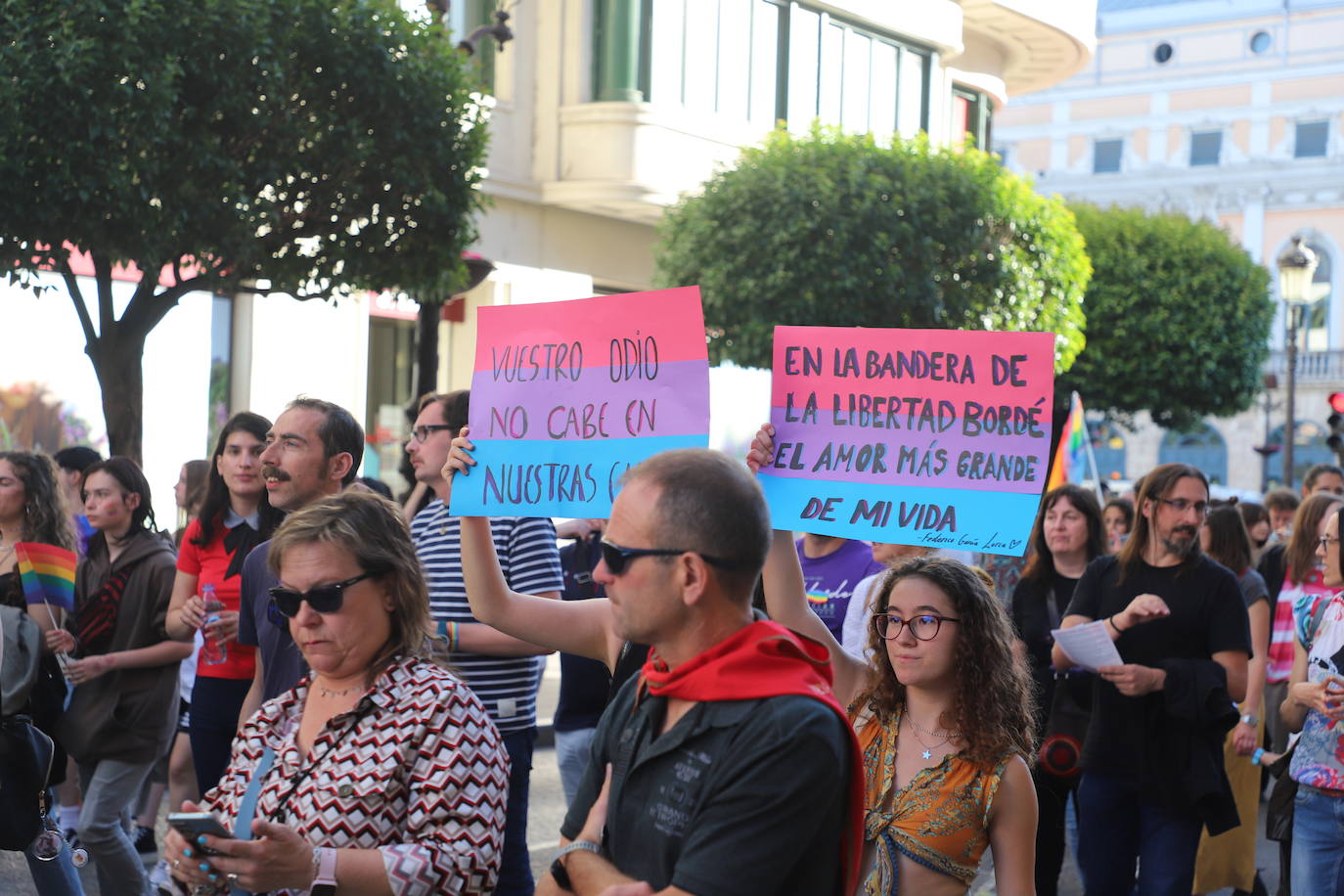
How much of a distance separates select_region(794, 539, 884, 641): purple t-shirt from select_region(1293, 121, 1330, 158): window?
2157 inches

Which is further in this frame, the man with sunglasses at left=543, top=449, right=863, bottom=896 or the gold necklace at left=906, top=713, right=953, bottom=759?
the gold necklace at left=906, top=713, right=953, bottom=759

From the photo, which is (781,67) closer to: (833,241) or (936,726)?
(833,241)

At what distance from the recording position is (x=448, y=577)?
4891 mm

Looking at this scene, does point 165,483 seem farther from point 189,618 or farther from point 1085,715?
point 1085,715

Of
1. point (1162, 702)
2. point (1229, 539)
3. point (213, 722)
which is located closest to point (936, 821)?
point (1162, 702)

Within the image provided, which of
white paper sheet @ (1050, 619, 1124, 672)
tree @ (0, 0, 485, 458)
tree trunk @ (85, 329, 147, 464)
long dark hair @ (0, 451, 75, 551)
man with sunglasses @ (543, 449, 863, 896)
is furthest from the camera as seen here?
tree trunk @ (85, 329, 147, 464)

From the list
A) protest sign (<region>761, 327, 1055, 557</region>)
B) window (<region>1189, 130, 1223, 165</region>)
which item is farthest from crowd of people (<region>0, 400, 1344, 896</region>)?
window (<region>1189, 130, 1223, 165</region>)

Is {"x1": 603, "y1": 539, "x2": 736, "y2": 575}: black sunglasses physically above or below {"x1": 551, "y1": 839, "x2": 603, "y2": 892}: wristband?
above

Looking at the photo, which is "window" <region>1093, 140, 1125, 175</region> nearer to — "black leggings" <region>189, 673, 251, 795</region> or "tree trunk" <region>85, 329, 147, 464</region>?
"tree trunk" <region>85, 329, 147, 464</region>

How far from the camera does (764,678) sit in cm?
246

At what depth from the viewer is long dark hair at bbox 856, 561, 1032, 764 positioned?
375cm

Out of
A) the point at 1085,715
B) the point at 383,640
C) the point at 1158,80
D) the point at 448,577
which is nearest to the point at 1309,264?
the point at 1085,715

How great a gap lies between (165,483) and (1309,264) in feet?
47.2

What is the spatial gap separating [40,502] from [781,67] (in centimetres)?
1663
